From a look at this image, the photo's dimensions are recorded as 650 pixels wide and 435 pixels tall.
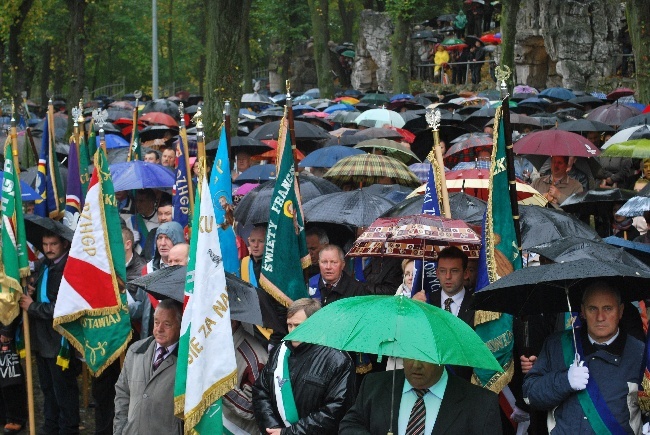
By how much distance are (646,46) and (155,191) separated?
1328cm

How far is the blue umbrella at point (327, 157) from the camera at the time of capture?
1427 cm

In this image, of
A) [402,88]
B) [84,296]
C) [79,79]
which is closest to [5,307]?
[84,296]

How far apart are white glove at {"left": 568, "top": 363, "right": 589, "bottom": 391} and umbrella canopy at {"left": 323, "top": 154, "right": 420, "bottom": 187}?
5906 mm

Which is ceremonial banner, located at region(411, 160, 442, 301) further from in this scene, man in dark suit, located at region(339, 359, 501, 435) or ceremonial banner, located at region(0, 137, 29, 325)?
ceremonial banner, located at region(0, 137, 29, 325)

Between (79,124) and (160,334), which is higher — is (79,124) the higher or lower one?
the higher one

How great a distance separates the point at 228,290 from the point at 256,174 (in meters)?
5.97

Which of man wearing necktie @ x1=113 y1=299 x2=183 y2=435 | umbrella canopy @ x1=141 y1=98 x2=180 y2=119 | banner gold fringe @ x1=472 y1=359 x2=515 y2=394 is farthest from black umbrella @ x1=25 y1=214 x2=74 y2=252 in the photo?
umbrella canopy @ x1=141 y1=98 x2=180 y2=119

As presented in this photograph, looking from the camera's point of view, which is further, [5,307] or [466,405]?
[5,307]

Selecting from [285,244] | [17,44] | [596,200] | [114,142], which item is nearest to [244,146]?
[114,142]

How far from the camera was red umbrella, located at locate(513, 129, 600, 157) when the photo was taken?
44.1ft

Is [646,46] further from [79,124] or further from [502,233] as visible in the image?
[502,233]

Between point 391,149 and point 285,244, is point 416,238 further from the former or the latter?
point 391,149

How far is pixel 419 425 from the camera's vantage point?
18.0ft

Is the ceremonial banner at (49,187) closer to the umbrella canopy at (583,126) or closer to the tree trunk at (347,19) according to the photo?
the umbrella canopy at (583,126)
